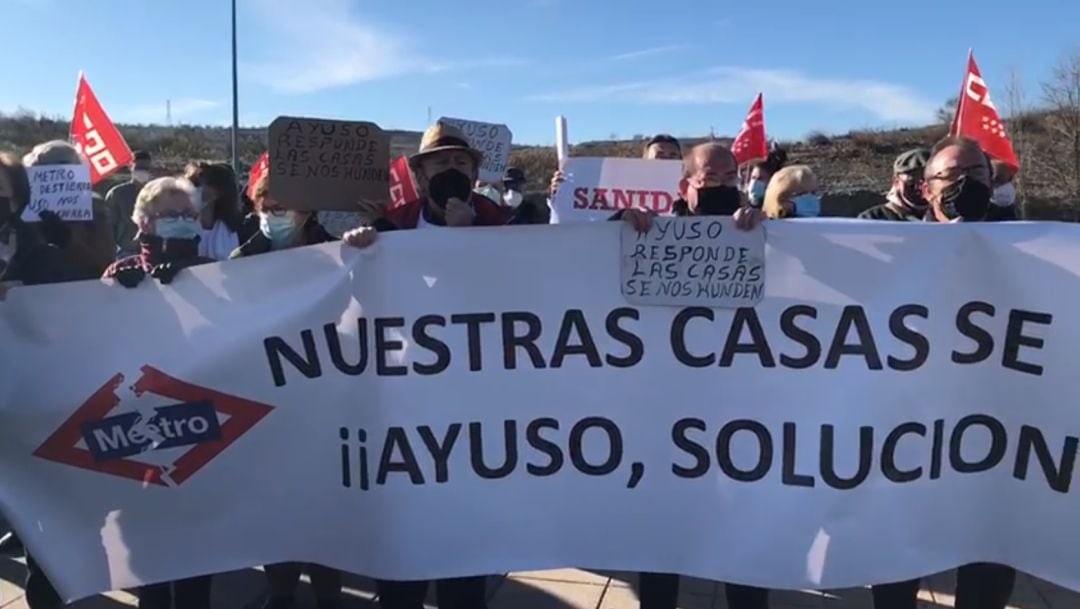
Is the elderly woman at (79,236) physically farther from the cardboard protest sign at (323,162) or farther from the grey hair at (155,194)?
the cardboard protest sign at (323,162)

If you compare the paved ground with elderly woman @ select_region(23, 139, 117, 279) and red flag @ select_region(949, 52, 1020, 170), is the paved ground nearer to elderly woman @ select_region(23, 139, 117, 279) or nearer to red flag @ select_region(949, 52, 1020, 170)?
elderly woman @ select_region(23, 139, 117, 279)

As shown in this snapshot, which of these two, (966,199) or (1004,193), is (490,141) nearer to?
(1004,193)

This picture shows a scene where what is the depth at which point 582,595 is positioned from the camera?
392 centimetres

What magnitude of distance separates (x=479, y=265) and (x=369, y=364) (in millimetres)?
480

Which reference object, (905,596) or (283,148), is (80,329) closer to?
(283,148)

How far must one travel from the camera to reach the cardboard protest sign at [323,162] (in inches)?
138

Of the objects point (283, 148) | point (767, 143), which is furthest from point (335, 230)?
point (767, 143)

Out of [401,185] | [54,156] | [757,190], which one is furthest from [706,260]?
[757,190]

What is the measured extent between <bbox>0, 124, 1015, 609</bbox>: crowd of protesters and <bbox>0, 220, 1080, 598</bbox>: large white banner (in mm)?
157

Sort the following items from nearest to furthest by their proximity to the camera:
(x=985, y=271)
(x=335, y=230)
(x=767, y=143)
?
1. (x=985, y=271)
2. (x=335, y=230)
3. (x=767, y=143)

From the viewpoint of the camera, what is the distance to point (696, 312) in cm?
304

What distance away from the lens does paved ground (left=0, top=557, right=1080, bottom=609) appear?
3.82 metres

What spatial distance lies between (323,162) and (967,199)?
2197mm

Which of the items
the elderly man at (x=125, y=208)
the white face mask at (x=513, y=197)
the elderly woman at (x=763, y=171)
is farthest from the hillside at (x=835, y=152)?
the elderly woman at (x=763, y=171)
